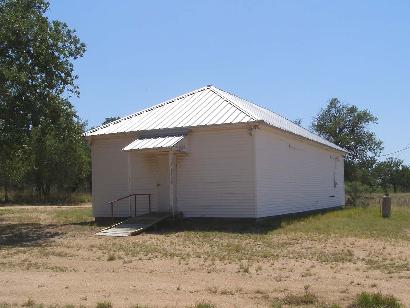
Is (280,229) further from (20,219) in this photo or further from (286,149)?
(20,219)

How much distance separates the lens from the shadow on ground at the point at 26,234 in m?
16.4

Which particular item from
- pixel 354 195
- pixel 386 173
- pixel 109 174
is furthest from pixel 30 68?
pixel 386 173

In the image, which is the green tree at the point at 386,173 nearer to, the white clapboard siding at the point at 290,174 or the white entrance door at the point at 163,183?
the white clapboard siding at the point at 290,174

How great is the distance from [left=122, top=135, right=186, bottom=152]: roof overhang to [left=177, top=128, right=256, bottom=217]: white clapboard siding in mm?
595

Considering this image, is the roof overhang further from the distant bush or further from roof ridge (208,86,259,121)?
the distant bush

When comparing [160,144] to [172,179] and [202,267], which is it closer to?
[172,179]

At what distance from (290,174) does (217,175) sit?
4.50m

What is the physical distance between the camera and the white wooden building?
1936cm

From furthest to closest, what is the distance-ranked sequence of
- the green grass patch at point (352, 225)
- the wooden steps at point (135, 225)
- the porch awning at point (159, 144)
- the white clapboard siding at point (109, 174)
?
→ the white clapboard siding at point (109, 174)
the porch awning at point (159, 144)
the wooden steps at point (135, 225)
the green grass patch at point (352, 225)

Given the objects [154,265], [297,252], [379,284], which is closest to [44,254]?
[154,265]

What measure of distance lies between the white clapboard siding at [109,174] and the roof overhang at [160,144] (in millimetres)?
1577

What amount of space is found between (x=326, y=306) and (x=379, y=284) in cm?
193

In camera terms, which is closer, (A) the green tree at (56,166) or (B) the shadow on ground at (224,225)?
(B) the shadow on ground at (224,225)

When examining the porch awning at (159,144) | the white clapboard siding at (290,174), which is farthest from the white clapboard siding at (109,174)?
the white clapboard siding at (290,174)
